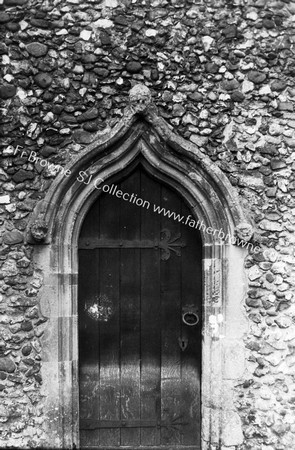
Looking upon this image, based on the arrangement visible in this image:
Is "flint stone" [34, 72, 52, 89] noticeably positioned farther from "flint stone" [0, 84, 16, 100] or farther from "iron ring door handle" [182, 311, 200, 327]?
"iron ring door handle" [182, 311, 200, 327]

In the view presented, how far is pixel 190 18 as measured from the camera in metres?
4.17

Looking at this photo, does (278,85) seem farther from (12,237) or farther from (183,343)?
(12,237)

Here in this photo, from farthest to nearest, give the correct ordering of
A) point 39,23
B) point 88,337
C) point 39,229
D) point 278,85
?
point 88,337, point 278,85, point 39,23, point 39,229

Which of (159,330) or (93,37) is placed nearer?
(93,37)

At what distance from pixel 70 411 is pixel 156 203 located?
1850 millimetres

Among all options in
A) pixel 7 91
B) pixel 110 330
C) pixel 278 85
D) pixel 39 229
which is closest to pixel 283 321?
pixel 110 330

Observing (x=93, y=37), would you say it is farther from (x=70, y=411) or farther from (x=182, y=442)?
(x=182, y=442)

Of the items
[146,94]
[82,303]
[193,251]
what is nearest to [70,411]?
[82,303]

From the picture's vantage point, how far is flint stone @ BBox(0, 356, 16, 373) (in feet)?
13.3

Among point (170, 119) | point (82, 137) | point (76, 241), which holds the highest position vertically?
point (170, 119)

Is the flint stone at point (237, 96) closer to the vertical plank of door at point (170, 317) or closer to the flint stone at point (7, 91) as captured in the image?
the vertical plank of door at point (170, 317)

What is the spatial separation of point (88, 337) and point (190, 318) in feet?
2.91

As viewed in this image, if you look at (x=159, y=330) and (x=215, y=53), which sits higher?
(x=215, y=53)

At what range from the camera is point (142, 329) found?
4441mm
